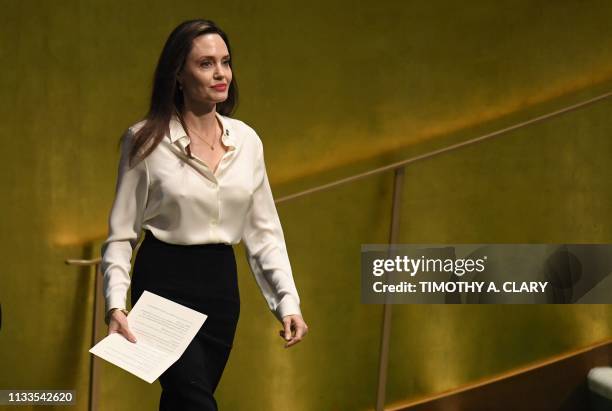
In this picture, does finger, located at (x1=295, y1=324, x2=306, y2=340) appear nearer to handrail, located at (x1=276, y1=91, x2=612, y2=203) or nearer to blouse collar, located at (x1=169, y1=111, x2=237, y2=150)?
blouse collar, located at (x1=169, y1=111, x2=237, y2=150)

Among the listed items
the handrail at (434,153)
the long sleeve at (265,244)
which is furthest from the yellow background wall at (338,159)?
the long sleeve at (265,244)

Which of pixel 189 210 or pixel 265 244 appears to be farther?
Result: pixel 265 244

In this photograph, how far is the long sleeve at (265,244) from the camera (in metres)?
2.20

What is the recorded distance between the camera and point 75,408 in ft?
12.7

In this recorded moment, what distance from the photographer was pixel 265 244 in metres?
2.22

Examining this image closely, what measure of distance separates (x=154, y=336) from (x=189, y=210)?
9.7 inches

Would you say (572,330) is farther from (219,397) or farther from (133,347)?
(133,347)

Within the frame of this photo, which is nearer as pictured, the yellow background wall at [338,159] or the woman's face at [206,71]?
the woman's face at [206,71]

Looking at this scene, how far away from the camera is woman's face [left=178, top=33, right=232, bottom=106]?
2104 mm

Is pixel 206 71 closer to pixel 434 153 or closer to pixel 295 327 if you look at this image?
pixel 295 327

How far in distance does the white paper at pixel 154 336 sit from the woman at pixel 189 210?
0.10ft

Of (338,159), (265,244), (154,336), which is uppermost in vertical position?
(338,159)

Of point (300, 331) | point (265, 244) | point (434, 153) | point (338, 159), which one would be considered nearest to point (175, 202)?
point (265, 244)

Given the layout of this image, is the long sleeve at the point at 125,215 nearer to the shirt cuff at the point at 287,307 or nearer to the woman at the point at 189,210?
the woman at the point at 189,210
